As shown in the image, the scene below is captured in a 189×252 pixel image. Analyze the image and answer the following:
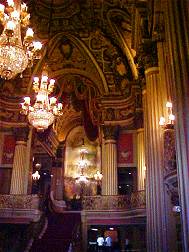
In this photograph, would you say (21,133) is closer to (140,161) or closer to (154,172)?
(140,161)

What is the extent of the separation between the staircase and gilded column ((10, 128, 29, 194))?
6.53 ft

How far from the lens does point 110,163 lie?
55.8 feet

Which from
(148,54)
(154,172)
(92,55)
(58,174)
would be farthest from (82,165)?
(154,172)

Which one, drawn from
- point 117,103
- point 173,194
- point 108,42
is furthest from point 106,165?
point 173,194

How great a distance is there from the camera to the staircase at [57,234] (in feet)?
40.0

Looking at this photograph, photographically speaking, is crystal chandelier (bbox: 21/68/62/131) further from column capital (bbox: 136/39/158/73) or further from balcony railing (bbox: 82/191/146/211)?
balcony railing (bbox: 82/191/146/211)

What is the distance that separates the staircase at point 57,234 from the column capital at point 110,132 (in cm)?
413

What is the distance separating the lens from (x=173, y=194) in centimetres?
876

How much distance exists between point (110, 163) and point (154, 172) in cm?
798

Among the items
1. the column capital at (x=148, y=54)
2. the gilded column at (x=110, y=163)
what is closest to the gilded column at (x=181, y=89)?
the column capital at (x=148, y=54)

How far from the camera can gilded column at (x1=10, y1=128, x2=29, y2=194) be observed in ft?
54.0

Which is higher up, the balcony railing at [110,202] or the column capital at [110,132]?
the column capital at [110,132]

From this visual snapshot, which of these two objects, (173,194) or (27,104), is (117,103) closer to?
(27,104)

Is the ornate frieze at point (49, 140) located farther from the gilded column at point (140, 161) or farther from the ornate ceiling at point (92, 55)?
the gilded column at point (140, 161)
